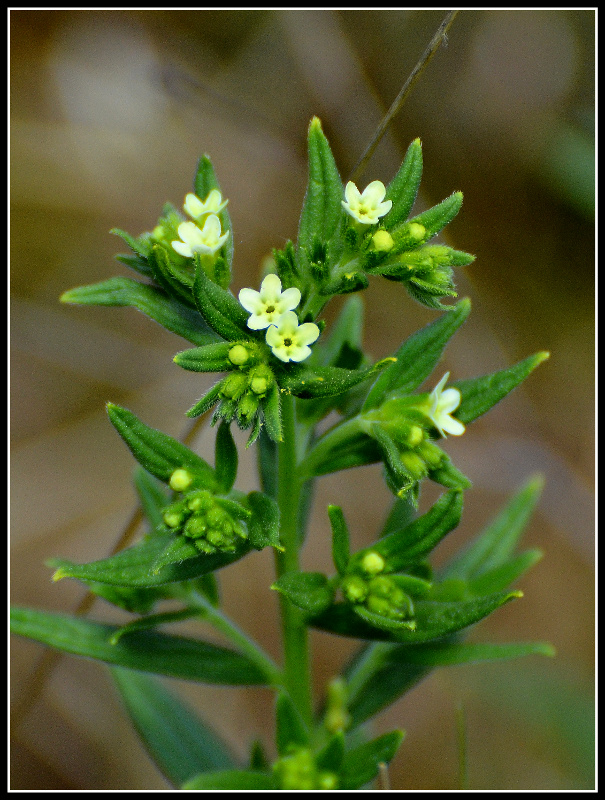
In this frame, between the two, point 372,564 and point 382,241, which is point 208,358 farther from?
point 372,564

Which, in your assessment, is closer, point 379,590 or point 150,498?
point 379,590

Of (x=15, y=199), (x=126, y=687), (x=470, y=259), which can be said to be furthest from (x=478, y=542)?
(x=15, y=199)

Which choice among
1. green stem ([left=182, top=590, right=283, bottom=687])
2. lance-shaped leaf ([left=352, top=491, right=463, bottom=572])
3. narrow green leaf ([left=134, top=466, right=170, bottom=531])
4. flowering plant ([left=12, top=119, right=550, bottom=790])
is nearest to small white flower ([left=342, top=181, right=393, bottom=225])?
flowering plant ([left=12, top=119, right=550, bottom=790])

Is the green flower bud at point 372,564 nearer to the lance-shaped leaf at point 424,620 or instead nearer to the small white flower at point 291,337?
the lance-shaped leaf at point 424,620

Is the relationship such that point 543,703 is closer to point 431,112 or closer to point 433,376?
point 433,376

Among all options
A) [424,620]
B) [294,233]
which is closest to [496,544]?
[424,620]

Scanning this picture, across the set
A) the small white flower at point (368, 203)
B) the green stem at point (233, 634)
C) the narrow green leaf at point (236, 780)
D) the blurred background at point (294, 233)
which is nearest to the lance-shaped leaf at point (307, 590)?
the green stem at point (233, 634)
